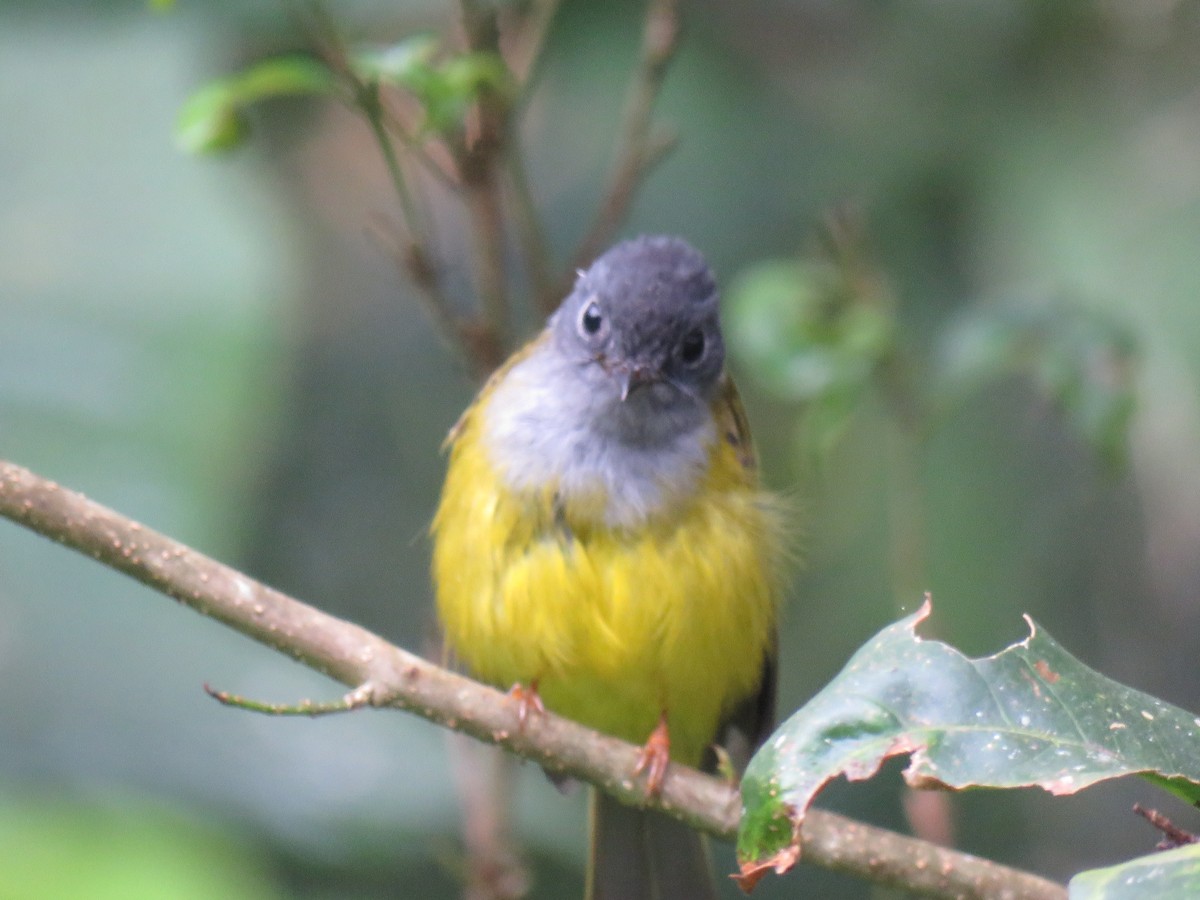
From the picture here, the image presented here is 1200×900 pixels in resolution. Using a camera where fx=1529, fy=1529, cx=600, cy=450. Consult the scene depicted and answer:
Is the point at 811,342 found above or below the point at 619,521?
above

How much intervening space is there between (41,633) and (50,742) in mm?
297

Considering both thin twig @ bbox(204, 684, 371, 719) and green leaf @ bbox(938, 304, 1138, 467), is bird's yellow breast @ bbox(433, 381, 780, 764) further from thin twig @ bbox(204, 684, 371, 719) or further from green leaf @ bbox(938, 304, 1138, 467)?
thin twig @ bbox(204, 684, 371, 719)

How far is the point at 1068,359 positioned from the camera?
141 inches

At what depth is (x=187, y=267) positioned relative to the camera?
13.7 feet

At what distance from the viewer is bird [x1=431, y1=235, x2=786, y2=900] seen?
10.5ft

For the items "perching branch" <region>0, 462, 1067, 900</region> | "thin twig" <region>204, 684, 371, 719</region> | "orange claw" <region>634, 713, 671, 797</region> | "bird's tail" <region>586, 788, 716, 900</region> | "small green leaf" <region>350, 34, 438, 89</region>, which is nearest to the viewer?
"thin twig" <region>204, 684, 371, 719</region>

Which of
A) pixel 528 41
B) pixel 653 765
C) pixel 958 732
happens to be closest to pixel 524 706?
pixel 653 765

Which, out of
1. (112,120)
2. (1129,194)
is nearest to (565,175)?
(112,120)

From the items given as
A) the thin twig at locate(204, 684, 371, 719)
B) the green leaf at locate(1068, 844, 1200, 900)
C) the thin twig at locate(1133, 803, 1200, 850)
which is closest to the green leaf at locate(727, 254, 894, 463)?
the thin twig at locate(204, 684, 371, 719)

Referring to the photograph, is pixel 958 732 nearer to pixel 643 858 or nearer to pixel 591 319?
pixel 591 319

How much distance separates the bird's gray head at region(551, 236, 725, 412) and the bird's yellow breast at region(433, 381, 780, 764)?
0.18 metres

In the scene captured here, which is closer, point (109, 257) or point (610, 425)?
point (610, 425)

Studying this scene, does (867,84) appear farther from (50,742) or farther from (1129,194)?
(50,742)

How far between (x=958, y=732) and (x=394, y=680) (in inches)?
39.2
